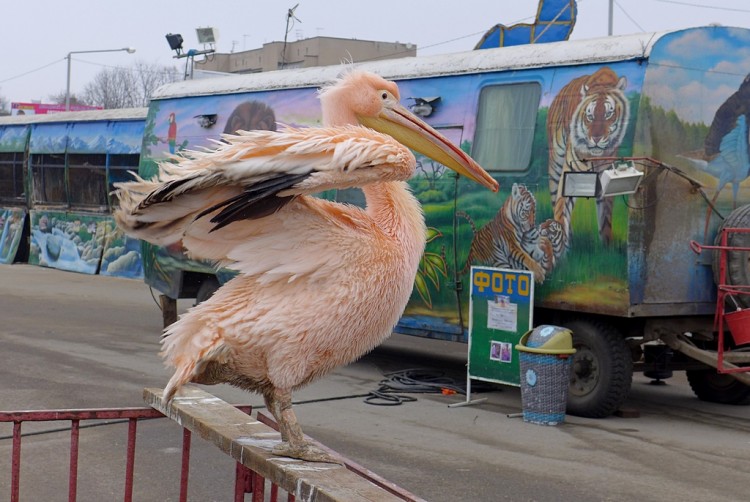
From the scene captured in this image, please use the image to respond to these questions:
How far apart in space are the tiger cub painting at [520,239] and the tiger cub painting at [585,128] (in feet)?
0.61

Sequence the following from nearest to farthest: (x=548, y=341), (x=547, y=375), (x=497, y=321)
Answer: (x=547, y=375), (x=548, y=341), (x=497, y=321)

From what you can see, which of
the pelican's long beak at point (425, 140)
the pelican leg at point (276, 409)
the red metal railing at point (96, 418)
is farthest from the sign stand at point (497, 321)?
the pelican leg at point (276, 409)

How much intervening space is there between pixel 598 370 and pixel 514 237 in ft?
4.95

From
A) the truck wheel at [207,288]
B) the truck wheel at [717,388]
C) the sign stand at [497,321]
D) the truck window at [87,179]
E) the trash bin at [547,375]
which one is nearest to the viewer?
the trash bin at [547,375]

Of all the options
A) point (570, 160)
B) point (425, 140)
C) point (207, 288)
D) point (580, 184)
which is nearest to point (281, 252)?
point (425, 140)

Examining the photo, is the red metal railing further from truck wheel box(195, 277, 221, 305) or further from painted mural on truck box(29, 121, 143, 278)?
painted mural on truck box(29, 121, 143, 278)

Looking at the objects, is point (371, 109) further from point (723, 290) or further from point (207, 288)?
point (207, 288)

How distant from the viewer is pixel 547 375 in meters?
8.87

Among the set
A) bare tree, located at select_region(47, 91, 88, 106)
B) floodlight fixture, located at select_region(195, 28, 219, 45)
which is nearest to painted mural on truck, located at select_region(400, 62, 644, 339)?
floodlight fixture, located at select_region(195, 28, 219, 45)

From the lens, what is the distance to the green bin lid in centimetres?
893

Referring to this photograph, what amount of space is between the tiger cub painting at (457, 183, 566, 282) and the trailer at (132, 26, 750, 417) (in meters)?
0.01

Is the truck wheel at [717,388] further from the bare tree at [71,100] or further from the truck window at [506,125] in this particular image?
the bare tree at [71,100]

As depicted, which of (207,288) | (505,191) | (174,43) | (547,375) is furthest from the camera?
(174,43)

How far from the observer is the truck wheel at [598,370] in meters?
9.20
